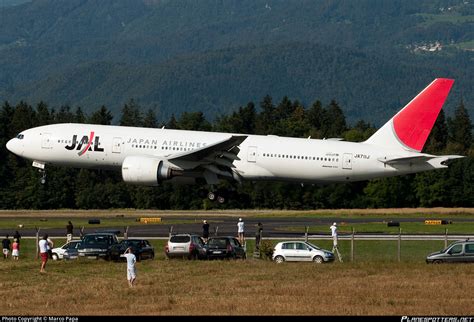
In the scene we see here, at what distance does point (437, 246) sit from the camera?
62688 mm

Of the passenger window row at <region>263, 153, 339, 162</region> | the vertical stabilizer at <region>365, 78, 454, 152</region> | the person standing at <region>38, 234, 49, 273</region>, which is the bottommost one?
the person standing at <region>38, 234, 49, 273</region>

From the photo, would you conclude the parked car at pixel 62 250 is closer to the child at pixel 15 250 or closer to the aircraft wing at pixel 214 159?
the child at pixel 15 250

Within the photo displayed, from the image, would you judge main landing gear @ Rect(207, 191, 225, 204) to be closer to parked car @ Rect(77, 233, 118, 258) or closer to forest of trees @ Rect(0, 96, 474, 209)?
parked car @ Rect(77, 233, 118, 258)

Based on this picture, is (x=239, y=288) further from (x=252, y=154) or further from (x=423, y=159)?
(x=423, y=159)

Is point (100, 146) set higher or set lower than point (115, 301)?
higher

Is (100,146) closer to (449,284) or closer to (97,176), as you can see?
(449,284)

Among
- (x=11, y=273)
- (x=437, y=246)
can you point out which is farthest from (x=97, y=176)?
(x=11, y=273)

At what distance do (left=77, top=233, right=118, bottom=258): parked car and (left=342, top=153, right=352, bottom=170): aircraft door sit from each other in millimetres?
19521

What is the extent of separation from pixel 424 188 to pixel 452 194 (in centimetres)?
320

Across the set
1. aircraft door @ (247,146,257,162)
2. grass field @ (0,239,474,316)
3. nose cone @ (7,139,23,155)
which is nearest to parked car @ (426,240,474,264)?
grass field @ (0,239,474,316)

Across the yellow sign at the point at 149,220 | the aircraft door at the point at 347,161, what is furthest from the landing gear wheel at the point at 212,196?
the yellow sign at the point at 149,220

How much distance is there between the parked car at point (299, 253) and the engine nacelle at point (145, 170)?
15.2 m

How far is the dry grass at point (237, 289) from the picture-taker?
36625 millimetres

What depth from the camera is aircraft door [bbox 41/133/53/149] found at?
7175 centimetres
